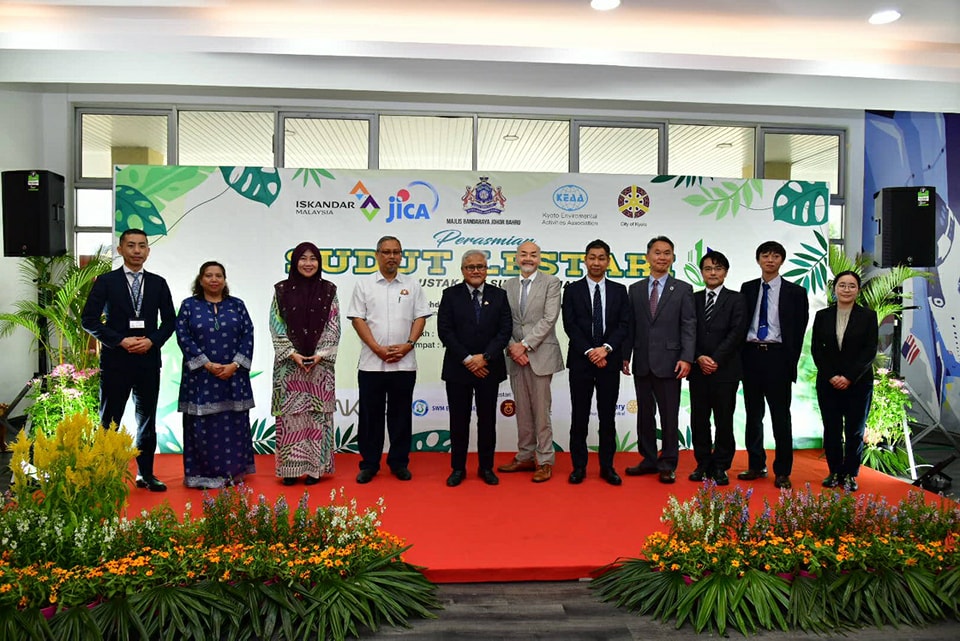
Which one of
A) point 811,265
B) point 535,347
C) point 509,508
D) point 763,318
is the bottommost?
point 509,508

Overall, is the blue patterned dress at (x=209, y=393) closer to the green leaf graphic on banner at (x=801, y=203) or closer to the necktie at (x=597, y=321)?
the necktie at (x=597, y=321)

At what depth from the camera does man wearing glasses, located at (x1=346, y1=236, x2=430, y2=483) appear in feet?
15.1

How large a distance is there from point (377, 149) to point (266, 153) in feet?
3.54

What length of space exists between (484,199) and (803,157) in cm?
358

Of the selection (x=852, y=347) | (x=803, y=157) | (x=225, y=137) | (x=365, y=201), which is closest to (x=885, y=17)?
(x=803, y=157)

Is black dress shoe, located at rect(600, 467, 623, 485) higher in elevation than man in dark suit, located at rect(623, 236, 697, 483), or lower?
lower

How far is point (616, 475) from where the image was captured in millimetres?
4598

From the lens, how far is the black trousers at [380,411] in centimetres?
462

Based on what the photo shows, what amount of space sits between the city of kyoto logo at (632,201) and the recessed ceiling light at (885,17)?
2.11m

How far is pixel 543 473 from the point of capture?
15.3 feet

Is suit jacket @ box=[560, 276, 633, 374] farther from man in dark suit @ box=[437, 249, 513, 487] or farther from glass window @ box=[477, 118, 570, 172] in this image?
glass window @ box=[477, 118, 570, 172]

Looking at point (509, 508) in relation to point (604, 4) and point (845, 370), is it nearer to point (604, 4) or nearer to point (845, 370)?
point (845, 370)

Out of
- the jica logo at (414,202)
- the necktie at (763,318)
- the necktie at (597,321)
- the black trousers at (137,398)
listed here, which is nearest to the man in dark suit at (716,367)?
the necktie at (763,318)

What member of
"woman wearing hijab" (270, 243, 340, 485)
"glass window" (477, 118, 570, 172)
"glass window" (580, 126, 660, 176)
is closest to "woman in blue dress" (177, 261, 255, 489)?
"woman wearing hijab" (270, 243, 340, 485)
